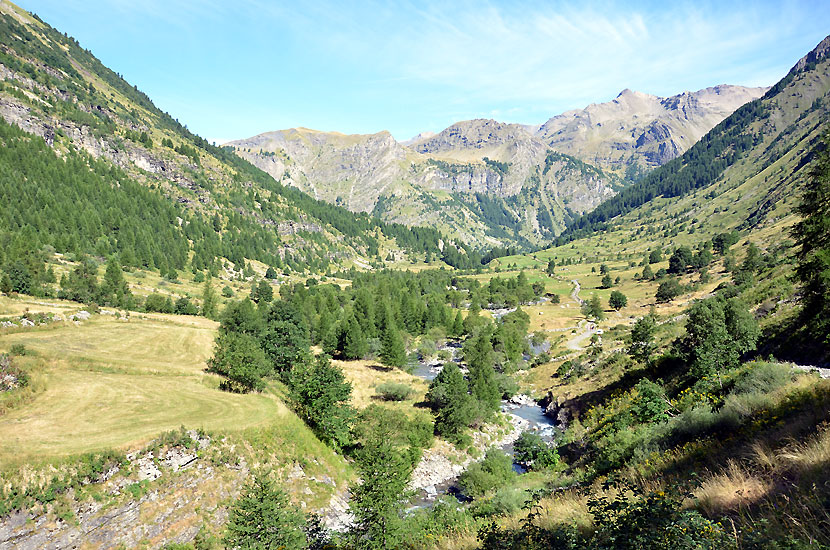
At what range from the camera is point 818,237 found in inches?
979

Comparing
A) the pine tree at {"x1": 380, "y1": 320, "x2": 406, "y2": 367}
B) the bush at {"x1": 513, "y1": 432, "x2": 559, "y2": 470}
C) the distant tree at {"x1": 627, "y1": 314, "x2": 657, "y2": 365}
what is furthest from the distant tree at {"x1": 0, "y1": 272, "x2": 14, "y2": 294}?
the distant tree at {"x1": 627, "y1": 314, "x2": 657, "y2": 365}

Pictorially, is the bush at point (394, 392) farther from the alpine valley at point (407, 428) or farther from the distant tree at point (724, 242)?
the distant tree at point (724, 242)

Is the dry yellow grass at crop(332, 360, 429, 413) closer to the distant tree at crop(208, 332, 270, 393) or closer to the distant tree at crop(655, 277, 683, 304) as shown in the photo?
the distant tree at crop(208, 332, 270, 393)

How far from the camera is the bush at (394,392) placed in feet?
224

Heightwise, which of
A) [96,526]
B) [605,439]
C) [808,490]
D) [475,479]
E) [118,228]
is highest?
[118,228]

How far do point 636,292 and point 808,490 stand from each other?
523 feet

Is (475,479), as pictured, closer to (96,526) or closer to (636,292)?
(96,526)

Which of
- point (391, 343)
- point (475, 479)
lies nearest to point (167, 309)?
point (391, 343)

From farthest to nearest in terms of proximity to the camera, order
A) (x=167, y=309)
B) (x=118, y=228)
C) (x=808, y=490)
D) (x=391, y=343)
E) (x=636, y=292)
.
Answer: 1. (x=118, y=228)
2. (x=636, y=292)
3. (x=167, y=309)
4. (x=391, y=343)
5. (x=808, y=490)

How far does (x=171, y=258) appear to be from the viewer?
590 ft

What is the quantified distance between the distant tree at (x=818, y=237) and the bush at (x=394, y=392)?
177ft

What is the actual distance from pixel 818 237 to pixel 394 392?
57078 mm

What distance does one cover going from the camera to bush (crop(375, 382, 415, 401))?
6831 cm

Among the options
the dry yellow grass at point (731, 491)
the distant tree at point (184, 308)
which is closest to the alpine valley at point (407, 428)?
the dry yellow grass at point (731, 491)
